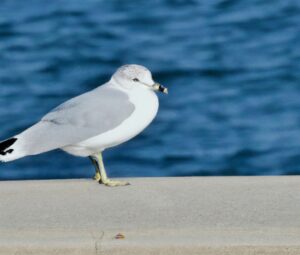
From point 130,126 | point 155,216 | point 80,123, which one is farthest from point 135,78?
point 155,216

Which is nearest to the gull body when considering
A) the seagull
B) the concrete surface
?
the seagull

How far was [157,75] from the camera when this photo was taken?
1255 cm

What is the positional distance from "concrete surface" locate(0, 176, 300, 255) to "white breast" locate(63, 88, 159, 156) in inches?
8.9

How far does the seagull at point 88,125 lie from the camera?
510cm

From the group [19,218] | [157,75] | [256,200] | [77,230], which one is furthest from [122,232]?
[157,75]

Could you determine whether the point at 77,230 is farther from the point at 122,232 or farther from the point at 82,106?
the point at 82,106

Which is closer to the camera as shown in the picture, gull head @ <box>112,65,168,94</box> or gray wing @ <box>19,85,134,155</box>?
gray wing @ <box>19,85,134,155</box>

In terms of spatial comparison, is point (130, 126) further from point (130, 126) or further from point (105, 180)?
point (105, 180)

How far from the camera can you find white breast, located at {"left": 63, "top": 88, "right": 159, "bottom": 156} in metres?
5.13

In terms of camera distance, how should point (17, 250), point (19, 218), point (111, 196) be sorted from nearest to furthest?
point (17, 250)
point (19, 218)
point (111, 196)

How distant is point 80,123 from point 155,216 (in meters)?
0.75

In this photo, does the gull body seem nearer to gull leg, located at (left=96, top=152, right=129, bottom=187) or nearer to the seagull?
the seagull

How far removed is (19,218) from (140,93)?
99cm

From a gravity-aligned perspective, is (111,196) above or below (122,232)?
above
